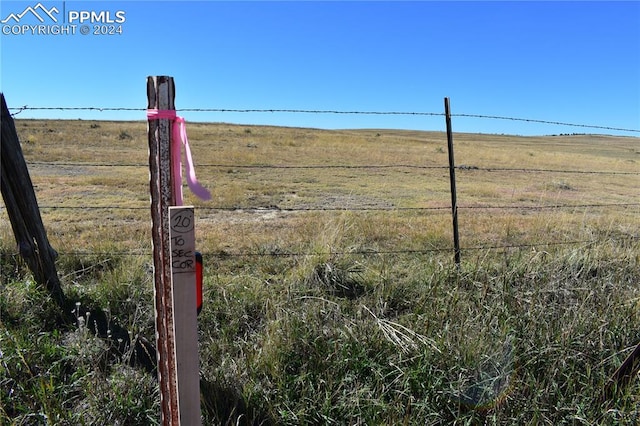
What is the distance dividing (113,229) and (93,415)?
4674 millimetres

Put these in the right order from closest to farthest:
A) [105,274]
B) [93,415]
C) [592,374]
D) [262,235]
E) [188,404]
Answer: [188,404] → [93,415] → [592,374] → [105,274] → [262,235]

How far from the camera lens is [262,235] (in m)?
6.58

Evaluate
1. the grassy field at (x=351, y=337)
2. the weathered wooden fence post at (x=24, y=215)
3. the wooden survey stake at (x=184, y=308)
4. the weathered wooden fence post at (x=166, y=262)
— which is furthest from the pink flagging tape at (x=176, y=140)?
the weathered wooden fence post at (x=24, y=215)

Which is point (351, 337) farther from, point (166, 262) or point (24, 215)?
point (24, 215)

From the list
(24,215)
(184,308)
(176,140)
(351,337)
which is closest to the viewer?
(184,308)

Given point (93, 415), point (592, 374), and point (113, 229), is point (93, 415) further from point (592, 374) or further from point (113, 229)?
point (113, 229)

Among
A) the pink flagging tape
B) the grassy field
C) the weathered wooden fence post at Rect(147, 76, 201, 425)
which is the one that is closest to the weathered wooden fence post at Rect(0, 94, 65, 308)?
the grassy field

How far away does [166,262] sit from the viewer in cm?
189

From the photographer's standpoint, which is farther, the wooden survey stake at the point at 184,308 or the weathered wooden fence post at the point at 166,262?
the weathered wooden fence post at the point at 166,262

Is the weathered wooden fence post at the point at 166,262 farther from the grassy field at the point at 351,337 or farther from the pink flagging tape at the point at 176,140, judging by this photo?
the grassy field at the point at 351,337

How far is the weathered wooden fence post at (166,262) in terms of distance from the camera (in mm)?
1794

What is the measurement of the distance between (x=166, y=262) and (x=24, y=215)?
2012mm

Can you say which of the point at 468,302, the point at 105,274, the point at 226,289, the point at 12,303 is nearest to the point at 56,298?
the point at 12,303

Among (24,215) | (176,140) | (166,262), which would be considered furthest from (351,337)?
(24,215)
